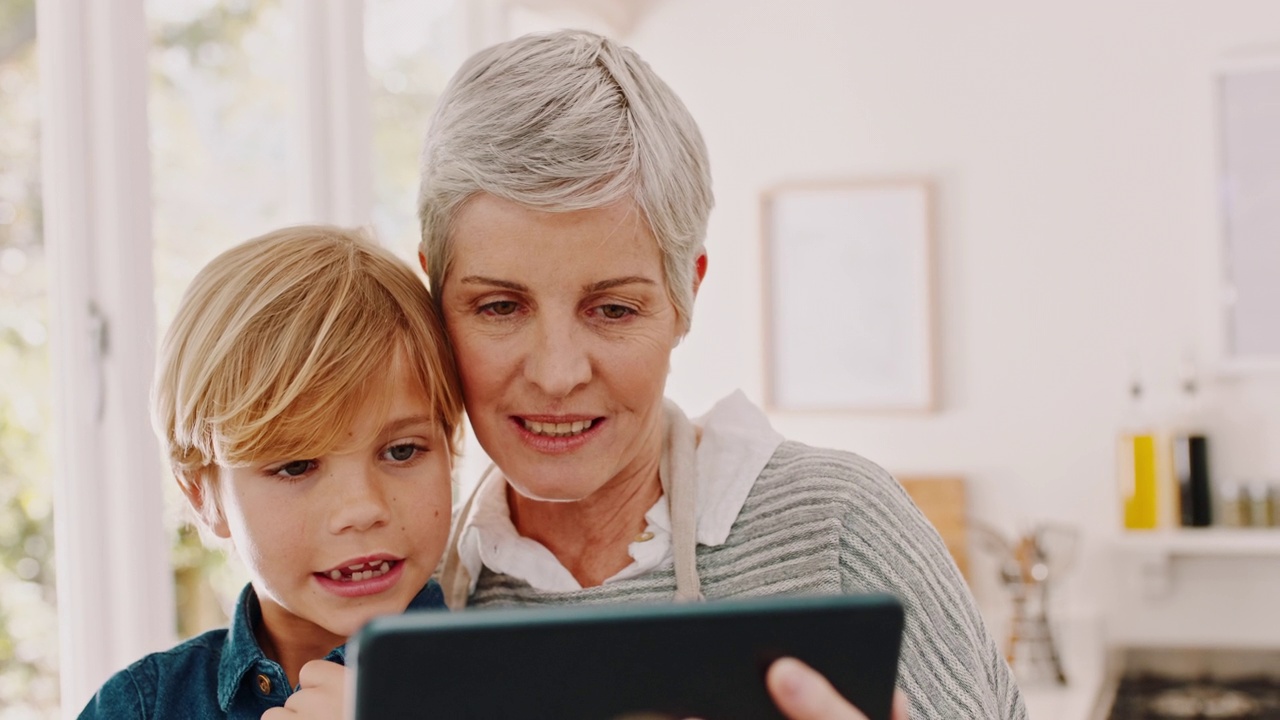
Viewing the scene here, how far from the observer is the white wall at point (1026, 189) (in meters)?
3.23

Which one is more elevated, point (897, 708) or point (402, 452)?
point (402, 452)

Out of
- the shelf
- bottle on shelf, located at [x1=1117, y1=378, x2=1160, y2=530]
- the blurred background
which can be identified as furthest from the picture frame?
the shelf

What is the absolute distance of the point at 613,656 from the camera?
720mm

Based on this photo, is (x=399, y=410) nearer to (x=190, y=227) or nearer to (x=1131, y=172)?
(x=190, y=227)

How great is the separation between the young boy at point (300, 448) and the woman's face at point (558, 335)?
5 cm

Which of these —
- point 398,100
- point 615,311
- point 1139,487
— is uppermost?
point 398,100

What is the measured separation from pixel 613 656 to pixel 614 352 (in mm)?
527

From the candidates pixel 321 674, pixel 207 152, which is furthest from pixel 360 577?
pixel 207 152

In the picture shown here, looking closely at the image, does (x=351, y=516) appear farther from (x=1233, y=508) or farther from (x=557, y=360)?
(x=1233, y=508)

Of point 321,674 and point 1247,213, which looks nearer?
point 321,674

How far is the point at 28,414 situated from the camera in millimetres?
1855

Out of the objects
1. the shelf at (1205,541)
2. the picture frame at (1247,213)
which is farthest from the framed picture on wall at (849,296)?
the picture frame at (1247,213)

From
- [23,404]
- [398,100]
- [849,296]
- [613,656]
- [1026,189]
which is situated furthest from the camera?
[849,296]

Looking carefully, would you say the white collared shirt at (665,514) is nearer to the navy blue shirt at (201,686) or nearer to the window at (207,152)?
the navy blue shirt at (201,686)
